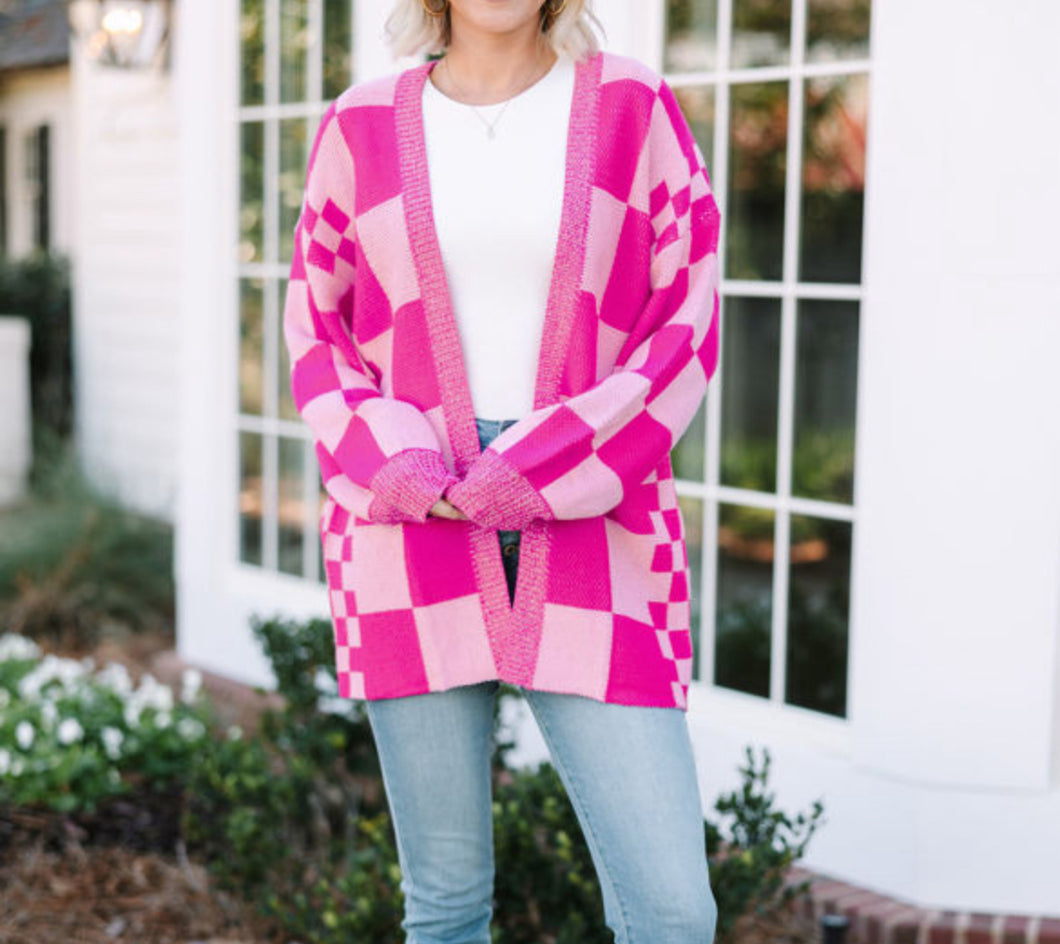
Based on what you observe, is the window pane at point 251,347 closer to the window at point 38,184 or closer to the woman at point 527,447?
the woman at point 527,447

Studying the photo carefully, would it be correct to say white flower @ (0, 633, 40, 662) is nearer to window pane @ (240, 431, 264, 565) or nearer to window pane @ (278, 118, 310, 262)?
window pane @ (240, 431, 264, 565)

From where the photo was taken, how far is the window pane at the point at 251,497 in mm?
4898

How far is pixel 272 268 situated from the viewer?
474 cm

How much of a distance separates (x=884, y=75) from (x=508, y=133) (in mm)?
1351

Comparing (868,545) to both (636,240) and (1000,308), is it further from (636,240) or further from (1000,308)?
(636,240)

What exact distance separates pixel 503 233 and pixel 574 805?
72 cm

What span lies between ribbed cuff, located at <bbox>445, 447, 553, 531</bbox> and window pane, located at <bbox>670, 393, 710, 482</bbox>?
210 cm

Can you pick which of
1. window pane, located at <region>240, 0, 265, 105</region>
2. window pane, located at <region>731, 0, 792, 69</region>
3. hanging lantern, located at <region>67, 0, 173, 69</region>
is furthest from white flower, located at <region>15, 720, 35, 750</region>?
hanging lantern, located at <region>67, 0, 173, 69</region>

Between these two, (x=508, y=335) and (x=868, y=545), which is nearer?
(x=508, y=335)

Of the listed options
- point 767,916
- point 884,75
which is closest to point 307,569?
point 767,916

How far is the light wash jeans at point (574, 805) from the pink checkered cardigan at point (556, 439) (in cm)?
4

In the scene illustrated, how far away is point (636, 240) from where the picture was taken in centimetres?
194

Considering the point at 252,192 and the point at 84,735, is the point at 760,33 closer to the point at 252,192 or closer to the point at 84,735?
the point at 252,192

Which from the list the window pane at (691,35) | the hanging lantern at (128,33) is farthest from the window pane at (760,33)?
the hanging lantern at (128,33)
